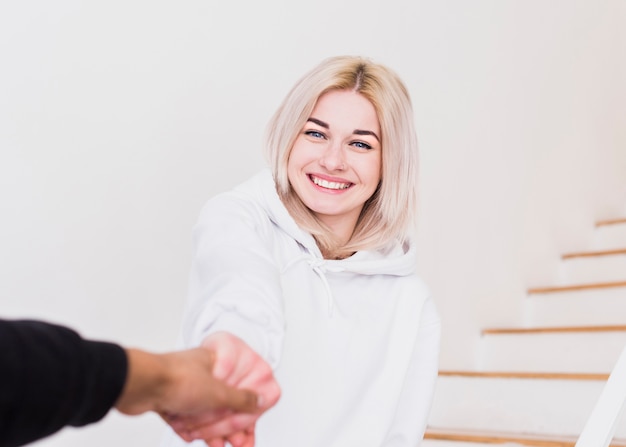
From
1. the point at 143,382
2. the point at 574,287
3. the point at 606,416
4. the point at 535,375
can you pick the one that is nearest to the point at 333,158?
the point at 606,416

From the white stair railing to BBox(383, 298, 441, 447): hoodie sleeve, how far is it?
0.30 meters

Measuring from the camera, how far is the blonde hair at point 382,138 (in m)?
1.64

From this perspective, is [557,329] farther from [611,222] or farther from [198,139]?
[198,139]

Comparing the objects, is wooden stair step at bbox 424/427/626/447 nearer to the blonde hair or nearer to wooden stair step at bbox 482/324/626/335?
wooden stair step at bbox 482/324/626/335

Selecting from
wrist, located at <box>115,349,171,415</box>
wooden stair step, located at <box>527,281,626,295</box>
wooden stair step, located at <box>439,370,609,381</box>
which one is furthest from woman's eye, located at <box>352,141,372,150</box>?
wooden stair step, located at <box>527,281,626,295</box>

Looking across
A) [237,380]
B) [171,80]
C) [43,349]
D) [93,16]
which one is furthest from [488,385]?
[43,349]

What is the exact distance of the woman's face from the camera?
64.2 inches

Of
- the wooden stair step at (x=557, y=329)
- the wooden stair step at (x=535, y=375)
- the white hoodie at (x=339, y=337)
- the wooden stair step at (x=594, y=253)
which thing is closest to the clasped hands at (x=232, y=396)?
the white hoodie at (x=339, y=337)

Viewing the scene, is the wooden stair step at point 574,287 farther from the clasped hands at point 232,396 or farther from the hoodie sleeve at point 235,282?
the clasped hands at point 232,396

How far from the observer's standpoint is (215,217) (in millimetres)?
1398

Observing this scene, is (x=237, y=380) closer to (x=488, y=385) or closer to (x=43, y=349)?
(x=43, y=349)

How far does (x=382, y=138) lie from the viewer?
65.6 inches

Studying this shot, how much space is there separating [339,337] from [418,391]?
0.63 ft

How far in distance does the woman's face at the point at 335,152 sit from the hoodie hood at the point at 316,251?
0.21 feet
